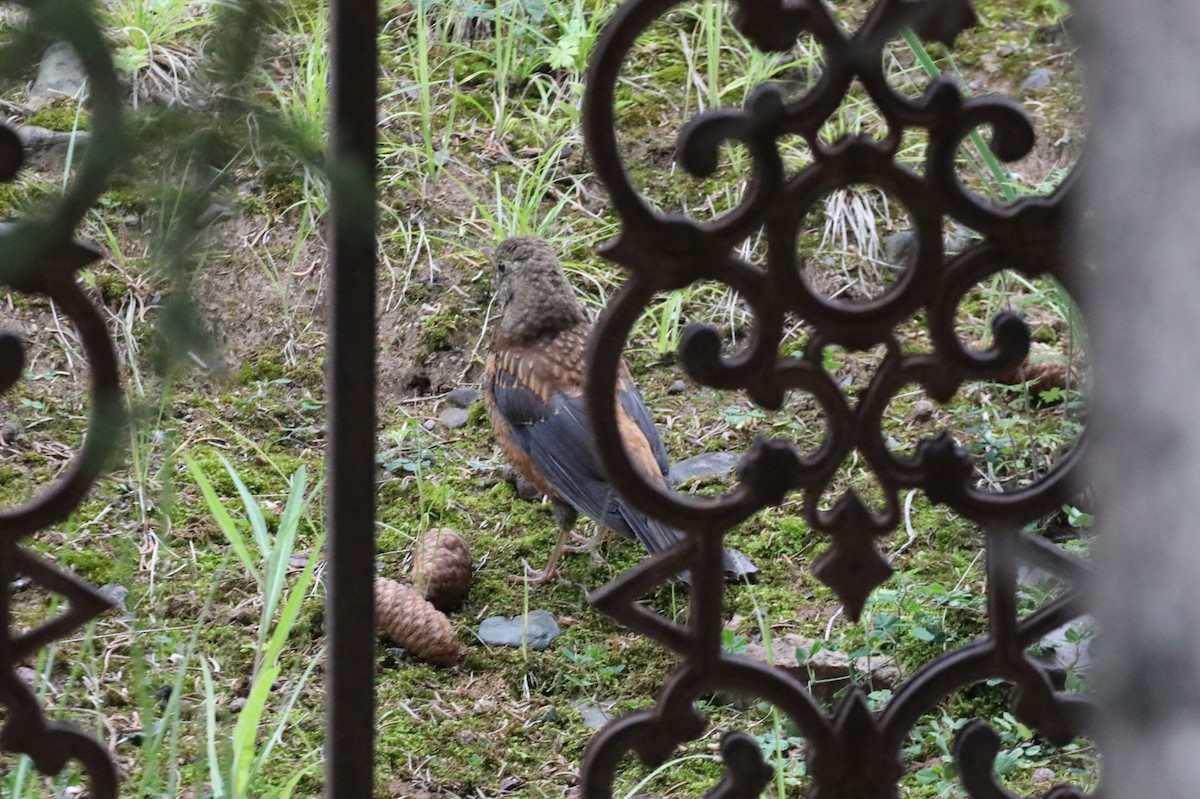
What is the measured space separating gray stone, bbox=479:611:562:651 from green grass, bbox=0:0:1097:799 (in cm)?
4

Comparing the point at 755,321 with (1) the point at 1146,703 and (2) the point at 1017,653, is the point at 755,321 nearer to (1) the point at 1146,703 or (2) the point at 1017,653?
(2) the point at 1017,653

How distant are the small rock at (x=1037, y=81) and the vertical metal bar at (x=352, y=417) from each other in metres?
Answer: 4.04

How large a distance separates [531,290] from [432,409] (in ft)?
1.67

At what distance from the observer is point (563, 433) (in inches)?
139

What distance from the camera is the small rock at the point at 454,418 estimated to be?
397 cm

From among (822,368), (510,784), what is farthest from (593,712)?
(822,368)

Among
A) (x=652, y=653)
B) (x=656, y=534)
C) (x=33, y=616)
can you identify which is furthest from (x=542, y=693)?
(x=33, y=616)

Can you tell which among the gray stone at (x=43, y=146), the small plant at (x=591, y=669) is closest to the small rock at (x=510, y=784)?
the small plant at (x=591, y=669)

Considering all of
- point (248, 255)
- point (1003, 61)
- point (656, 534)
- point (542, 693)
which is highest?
point (1003, 61)

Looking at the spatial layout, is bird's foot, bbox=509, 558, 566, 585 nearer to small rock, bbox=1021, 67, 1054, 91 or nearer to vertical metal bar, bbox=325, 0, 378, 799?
vertical metal bar, bbox=325, 0, 378, 799

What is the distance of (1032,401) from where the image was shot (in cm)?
374

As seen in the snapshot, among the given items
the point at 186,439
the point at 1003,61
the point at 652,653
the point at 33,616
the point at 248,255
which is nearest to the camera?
the point at 33,616

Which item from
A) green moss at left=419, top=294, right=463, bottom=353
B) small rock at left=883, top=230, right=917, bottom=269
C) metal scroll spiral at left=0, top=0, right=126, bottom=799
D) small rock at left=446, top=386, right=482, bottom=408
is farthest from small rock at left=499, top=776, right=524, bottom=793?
small rock at left=883, top=230, right=917, bottom=269

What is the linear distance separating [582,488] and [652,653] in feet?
1.87
